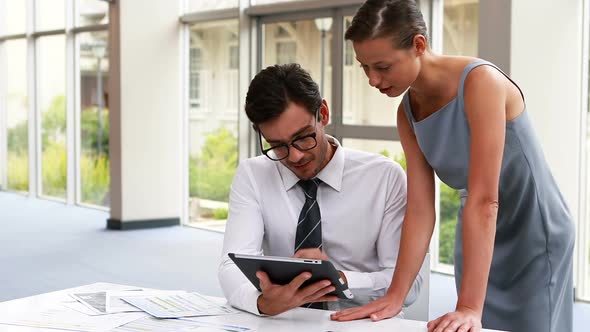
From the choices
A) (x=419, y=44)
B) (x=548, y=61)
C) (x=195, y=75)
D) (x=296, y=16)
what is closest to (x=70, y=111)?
(x=195, y=75)

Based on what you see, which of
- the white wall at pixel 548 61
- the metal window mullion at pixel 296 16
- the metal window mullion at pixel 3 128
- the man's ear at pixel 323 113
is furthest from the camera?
the metal window mullion at pixel 3 128

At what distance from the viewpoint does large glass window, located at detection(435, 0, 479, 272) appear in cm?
592

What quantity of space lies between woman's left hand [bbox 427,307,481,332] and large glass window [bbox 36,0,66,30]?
987cm

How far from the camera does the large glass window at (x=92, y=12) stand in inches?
386

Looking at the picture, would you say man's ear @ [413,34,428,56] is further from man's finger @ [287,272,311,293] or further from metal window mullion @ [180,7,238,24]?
metal window mullion @ [180,7,238,24]

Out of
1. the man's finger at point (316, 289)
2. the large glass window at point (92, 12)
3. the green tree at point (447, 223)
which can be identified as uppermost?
the large glass window at point (92, 12)

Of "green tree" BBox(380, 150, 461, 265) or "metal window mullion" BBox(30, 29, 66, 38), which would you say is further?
"metal window mullion" BBox(30, 29, 66, 38)

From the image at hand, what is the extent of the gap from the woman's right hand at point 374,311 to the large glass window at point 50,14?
9.62 meters

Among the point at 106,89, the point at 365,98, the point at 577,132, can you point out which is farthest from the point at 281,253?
the point at 106,89

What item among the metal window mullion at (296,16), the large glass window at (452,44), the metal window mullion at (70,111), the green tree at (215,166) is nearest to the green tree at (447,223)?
the large glass window at (452,44)

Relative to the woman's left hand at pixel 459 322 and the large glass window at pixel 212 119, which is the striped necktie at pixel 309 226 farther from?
the large glass window at pixel 212 119

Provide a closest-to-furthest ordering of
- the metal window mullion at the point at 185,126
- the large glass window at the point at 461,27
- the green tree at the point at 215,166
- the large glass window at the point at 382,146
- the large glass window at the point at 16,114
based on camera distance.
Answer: the large glass window at the point at 461,27
the large glass window at the point at 382,146
the green tree at the point at 215,166
the metal window mullion at the point at 185,126
the large glass window at the point at 16,114

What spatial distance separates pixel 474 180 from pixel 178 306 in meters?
0.90

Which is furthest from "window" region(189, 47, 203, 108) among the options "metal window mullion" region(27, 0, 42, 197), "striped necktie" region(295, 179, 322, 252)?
"striped necktie" region(295, 179, 322, 252)
